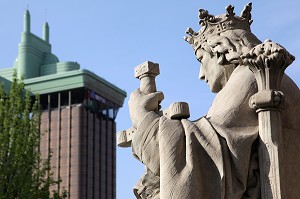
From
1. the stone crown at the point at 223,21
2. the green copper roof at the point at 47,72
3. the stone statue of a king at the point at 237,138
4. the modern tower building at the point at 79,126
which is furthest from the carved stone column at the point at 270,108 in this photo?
the modern tower building at the point at 79,126

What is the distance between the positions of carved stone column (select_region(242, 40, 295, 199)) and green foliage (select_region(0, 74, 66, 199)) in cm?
1952

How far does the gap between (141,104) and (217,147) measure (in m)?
0.90

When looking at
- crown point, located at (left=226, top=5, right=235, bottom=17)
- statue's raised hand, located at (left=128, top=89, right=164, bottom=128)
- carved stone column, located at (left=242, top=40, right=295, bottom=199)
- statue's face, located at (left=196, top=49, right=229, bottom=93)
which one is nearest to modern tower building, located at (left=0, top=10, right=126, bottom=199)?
statue's face, located at (left=196, top=49, right=229, bottom=93)

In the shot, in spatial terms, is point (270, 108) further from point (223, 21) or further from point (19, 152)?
point (19, 152)

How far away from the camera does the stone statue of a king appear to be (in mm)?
4977

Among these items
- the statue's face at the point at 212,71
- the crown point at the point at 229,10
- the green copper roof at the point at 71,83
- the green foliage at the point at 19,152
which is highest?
the green copper roof at the point at 71,83

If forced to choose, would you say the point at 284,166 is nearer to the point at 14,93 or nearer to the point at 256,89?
the point at 256,89

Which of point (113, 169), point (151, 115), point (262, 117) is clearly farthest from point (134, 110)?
point (113, 169)

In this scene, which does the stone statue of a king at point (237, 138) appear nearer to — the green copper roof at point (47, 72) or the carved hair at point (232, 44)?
the carved hair at point (232, 44)

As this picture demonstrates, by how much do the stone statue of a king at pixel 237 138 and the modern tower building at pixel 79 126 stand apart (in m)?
83.5

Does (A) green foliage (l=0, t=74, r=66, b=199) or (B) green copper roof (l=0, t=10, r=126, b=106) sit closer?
(A) green foliage (l=0, t=74, r=66, b=199)

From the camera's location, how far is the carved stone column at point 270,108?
4922 mm

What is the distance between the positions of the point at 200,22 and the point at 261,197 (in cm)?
155

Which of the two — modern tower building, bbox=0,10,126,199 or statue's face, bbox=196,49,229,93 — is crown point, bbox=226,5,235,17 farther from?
modern tower building, bbox=0,10,126,199
